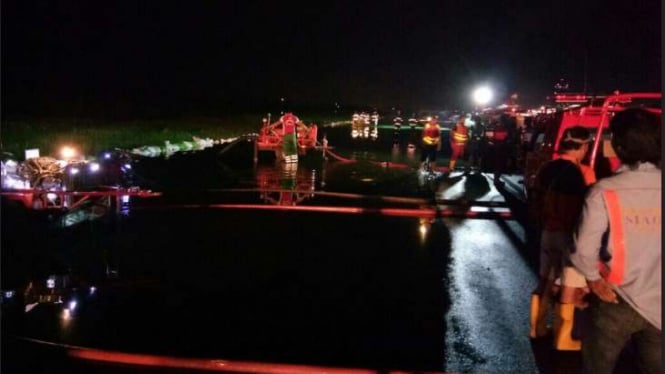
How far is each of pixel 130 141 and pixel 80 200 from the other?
47.1ft

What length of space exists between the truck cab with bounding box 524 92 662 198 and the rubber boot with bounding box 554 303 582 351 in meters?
3.28

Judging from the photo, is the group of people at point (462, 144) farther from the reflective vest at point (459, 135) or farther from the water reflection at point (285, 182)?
the water reflection at point (285, 182)

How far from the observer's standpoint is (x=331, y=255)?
8102 millimetres

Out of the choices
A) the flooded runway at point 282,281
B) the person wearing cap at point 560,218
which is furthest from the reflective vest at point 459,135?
the person wearing cap at point 560,218

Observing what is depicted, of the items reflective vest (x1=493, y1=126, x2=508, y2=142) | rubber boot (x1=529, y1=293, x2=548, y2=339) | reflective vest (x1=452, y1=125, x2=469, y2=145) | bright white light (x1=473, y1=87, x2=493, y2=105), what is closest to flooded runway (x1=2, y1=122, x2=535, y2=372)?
rubber boot (x1=529, y1=293, x2=548, y2=339)

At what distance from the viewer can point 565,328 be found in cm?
409

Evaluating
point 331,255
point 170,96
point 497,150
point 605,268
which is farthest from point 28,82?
point 605,268

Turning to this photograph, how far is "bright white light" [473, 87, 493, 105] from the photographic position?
27703mm

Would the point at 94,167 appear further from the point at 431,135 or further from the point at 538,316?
the point at 431,135

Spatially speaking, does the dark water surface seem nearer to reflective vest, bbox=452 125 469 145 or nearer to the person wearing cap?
the person wearing cap

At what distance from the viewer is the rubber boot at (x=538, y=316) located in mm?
5062

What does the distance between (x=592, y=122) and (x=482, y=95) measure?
1918cm

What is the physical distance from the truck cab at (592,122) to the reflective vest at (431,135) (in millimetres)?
4677

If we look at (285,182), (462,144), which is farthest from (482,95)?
(285,182)
